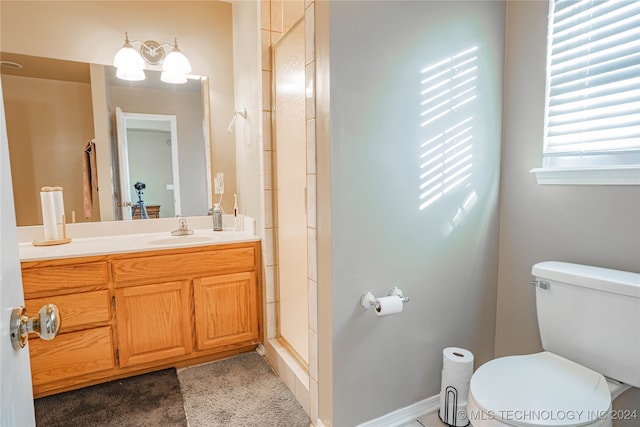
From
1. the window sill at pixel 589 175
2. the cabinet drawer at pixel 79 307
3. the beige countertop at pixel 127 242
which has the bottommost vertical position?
the cabinet drawer at pixel 79 307

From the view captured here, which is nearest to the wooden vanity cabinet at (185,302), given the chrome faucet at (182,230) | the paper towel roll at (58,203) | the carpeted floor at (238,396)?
the carpeted floor at (238,396)

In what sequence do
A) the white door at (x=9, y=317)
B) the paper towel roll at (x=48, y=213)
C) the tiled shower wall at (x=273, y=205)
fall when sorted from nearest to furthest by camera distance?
1. the white door at (x=9, y=317)
2. the tiled shower wall at (x=273, y=205)
3. the paper towel roll at (x=48, y=213)

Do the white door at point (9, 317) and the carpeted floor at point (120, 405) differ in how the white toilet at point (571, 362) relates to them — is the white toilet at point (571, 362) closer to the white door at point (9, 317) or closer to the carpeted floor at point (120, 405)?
the white door at point (9, 317)

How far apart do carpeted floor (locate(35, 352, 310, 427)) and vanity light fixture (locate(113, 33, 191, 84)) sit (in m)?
1.87

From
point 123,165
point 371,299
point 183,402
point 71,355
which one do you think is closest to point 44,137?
point 123,165

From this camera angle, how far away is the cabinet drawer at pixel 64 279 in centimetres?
167

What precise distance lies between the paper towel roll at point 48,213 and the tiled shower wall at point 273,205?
1.22 meters

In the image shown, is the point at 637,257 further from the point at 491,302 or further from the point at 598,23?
the point at 598,23

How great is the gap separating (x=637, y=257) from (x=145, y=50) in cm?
283

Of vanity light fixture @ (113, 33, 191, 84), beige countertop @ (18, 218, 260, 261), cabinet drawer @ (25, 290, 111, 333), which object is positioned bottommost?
cabinet drawer @ (25, 290, 111, 333)

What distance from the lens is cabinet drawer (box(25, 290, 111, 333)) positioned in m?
1.71

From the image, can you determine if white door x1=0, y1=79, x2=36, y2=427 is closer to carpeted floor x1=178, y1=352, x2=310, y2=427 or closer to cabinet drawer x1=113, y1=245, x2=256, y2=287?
carpeted floor x1=178, y1=352, x2=310, y2=427

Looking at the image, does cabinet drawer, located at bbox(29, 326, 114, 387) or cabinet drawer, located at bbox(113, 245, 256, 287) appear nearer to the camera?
cabinet drawer, located at bbox(29, 326, 114, 387)

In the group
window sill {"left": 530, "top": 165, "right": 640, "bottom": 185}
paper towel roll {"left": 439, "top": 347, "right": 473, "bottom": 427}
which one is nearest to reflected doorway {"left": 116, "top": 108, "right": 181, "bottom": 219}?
paper towel roll {"left": 439, "top": 347, "right": 473, "bottom": 427}
